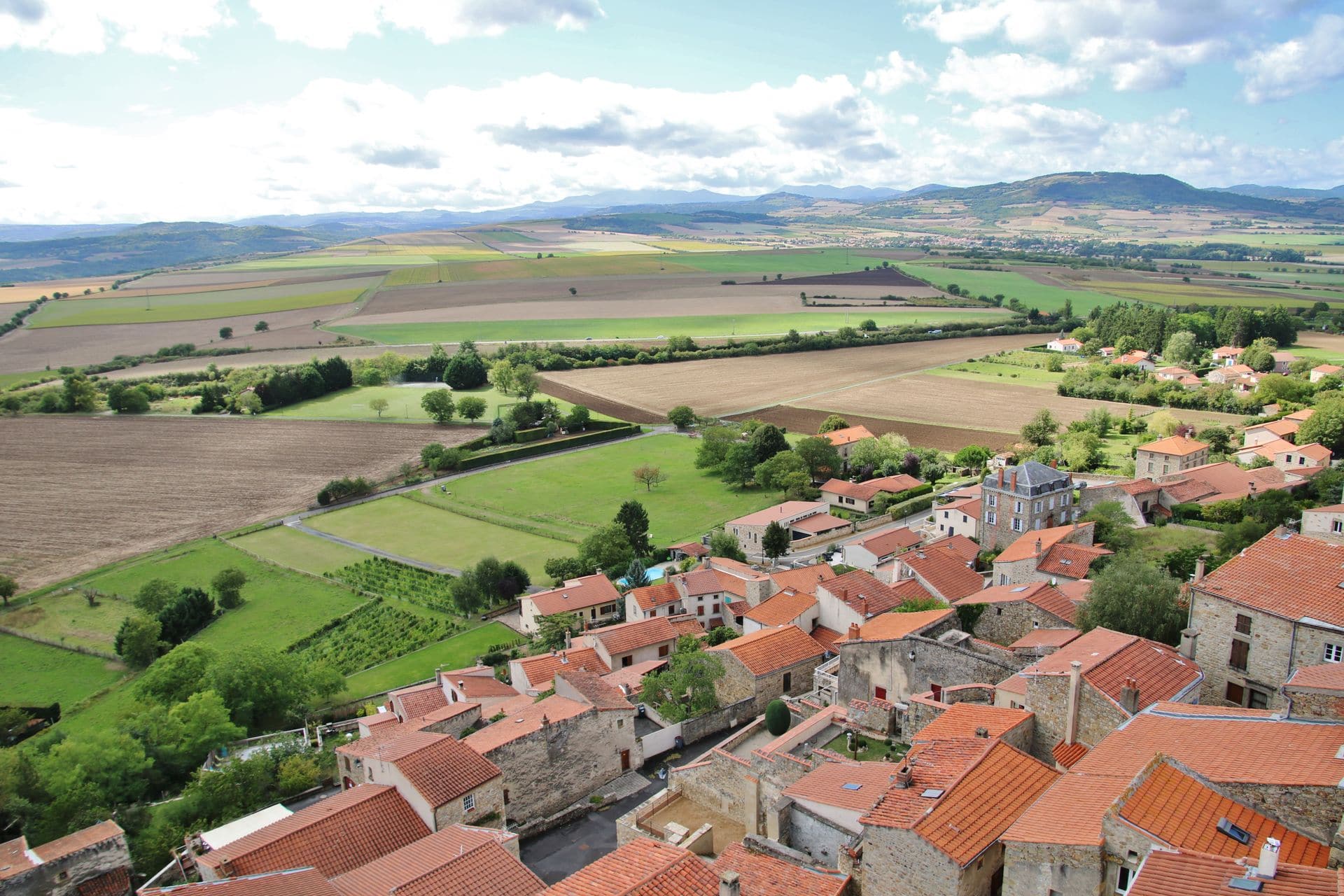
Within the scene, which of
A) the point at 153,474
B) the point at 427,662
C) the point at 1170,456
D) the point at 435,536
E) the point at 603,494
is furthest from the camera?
the point at 153,474

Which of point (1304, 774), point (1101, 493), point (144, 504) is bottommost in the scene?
point (144, 504)

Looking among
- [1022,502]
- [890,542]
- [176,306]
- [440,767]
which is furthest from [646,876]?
[176,306]

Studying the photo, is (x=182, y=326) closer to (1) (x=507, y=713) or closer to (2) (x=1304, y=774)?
(1) (x=507, y=713)

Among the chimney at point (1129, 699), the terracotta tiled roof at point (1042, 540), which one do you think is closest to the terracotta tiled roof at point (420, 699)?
the chimney at point (1129, 699)

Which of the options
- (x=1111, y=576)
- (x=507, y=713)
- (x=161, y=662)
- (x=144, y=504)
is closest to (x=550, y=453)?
(x=144, y=504)

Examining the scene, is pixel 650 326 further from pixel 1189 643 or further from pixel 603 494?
pixel 1189 643

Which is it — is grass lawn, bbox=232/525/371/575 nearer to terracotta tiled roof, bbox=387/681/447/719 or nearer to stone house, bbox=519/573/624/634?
stone house, bbox=519/573/624/634
